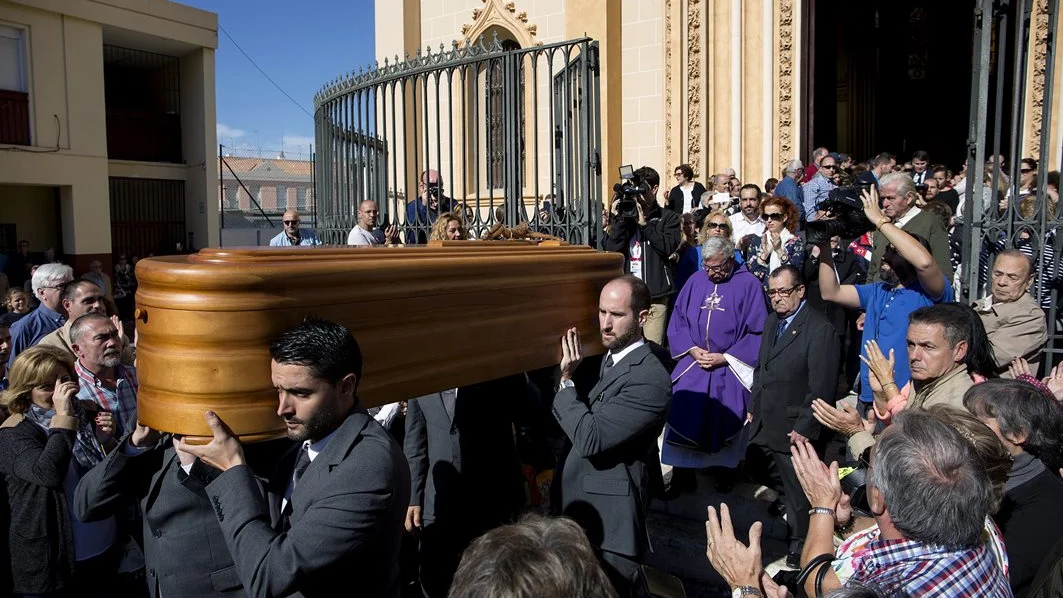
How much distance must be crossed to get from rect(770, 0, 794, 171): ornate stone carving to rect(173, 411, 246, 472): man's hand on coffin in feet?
30.7

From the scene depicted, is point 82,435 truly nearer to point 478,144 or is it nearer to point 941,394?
point 941,394

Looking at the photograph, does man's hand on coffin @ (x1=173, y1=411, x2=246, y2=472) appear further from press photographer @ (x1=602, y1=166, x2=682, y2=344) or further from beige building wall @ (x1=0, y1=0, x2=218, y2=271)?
beige building wall @ (x1=0, y1=0, x2=218, y2=271)

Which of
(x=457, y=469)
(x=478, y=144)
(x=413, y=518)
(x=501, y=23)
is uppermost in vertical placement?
(x=501, y=23)

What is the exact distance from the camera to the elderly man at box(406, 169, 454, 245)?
659cm

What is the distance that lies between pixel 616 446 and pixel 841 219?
2088 millimetres

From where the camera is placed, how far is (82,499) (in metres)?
2.75

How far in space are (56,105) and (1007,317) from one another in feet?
53.3

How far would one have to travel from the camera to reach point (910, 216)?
5.06m

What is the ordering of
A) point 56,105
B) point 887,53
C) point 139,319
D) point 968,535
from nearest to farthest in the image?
point 968,535, point 139,319, point 56,105, point 887,53

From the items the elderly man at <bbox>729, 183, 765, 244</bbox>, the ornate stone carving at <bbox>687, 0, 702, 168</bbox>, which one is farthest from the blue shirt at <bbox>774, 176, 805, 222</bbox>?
the ornate stone carving at <bbox>687, 0, 702, 168</bbox>

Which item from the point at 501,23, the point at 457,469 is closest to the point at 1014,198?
the point at 457,469

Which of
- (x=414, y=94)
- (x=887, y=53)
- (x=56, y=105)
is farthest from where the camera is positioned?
(x=887, y=53)

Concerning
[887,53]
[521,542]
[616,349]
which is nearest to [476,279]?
[616,349]

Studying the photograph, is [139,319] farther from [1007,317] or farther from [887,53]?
[887,53]
